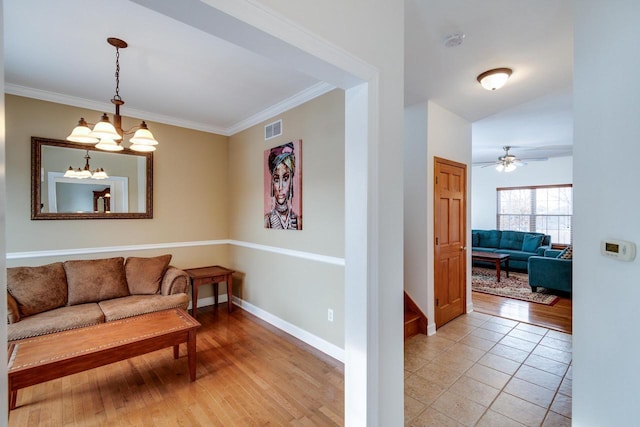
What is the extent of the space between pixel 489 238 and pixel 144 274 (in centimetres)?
767

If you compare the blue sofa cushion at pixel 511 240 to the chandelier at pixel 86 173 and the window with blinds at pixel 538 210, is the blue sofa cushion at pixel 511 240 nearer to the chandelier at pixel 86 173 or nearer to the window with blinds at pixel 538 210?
the window with blinds at pixel 538 210

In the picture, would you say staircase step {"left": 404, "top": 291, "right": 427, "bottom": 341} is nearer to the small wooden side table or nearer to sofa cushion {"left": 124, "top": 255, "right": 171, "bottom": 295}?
the small wooden side table

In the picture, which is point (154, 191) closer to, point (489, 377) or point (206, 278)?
point (206, 278)

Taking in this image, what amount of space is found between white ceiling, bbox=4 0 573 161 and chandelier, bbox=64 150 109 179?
2.35 ft

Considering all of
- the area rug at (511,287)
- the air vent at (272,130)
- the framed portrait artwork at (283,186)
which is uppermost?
the air vent at (272,130)

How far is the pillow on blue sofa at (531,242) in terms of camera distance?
657cm

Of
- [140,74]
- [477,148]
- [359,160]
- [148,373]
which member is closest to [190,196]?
[140,74]

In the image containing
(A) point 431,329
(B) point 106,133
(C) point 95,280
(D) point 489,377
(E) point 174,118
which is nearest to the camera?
(B) point 106,133

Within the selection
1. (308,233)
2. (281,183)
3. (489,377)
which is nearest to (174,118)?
(281,183)

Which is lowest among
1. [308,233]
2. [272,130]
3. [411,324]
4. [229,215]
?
[411,324]

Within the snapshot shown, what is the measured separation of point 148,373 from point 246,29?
2.90 metres

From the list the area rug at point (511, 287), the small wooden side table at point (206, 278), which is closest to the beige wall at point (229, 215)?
the small wooden side table at point (206, 278)

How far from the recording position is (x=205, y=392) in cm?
231

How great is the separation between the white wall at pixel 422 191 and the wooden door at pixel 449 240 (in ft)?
0.47
